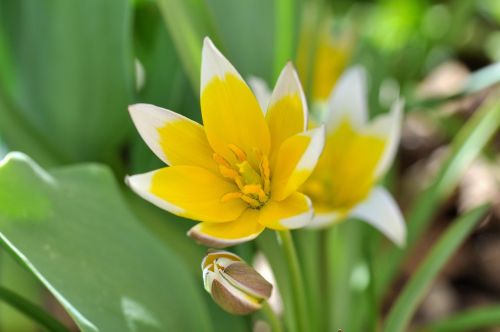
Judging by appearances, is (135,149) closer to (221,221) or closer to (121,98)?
(121,98)

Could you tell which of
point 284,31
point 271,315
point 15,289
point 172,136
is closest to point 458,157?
point 284,31

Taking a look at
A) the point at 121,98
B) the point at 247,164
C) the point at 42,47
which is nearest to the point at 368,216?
the point at 247,164

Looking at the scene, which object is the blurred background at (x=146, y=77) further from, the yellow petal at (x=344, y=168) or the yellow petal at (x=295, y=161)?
the yellow petal at (x=295, y=161)

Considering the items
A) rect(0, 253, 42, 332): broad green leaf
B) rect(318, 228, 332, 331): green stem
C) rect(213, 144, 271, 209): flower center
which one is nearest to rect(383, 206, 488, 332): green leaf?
rect(318, 228, 332, 331): green stem

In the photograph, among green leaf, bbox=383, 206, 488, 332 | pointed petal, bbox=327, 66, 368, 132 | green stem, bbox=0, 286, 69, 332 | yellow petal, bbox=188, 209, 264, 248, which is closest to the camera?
yellow petal, bbox=188, 209, 264, 248

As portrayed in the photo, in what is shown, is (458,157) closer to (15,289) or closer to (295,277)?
(295,277)

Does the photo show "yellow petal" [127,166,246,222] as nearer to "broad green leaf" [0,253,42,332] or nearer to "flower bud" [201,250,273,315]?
"flower bud" [201,250,273,315]
